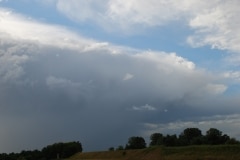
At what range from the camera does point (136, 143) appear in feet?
424

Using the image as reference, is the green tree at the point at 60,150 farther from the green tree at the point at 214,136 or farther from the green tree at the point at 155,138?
the green tree at the point at 214,136

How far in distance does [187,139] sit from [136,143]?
18128mm

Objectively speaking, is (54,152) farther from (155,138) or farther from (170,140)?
(170,140)

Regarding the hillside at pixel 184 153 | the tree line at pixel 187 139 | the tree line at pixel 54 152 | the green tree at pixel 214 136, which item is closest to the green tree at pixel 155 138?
the tree line at pixel 187 139

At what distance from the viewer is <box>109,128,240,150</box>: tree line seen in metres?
106

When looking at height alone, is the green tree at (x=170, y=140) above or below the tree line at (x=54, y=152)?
below

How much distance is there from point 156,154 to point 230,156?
2214 centimetres

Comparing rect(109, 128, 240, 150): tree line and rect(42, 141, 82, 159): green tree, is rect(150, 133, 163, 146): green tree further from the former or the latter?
rect(42, 141, 82, 159): green tree

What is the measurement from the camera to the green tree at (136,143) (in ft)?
421

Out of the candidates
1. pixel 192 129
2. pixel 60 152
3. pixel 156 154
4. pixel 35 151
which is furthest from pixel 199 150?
pixel 35 151

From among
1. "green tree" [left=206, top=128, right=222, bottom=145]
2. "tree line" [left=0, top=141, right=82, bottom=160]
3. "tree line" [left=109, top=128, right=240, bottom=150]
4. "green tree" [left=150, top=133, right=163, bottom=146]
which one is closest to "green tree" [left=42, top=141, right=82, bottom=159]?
"tree line" [left=0, top=141, right=82, bottom=160]

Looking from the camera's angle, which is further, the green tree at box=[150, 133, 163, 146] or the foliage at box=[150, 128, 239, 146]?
the green tree at box=[150, 133, 163, 146]

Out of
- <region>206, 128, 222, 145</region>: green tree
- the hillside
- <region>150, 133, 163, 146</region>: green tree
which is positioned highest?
<region>150, 133, 163, 146</region>: green tree

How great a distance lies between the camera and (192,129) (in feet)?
406
